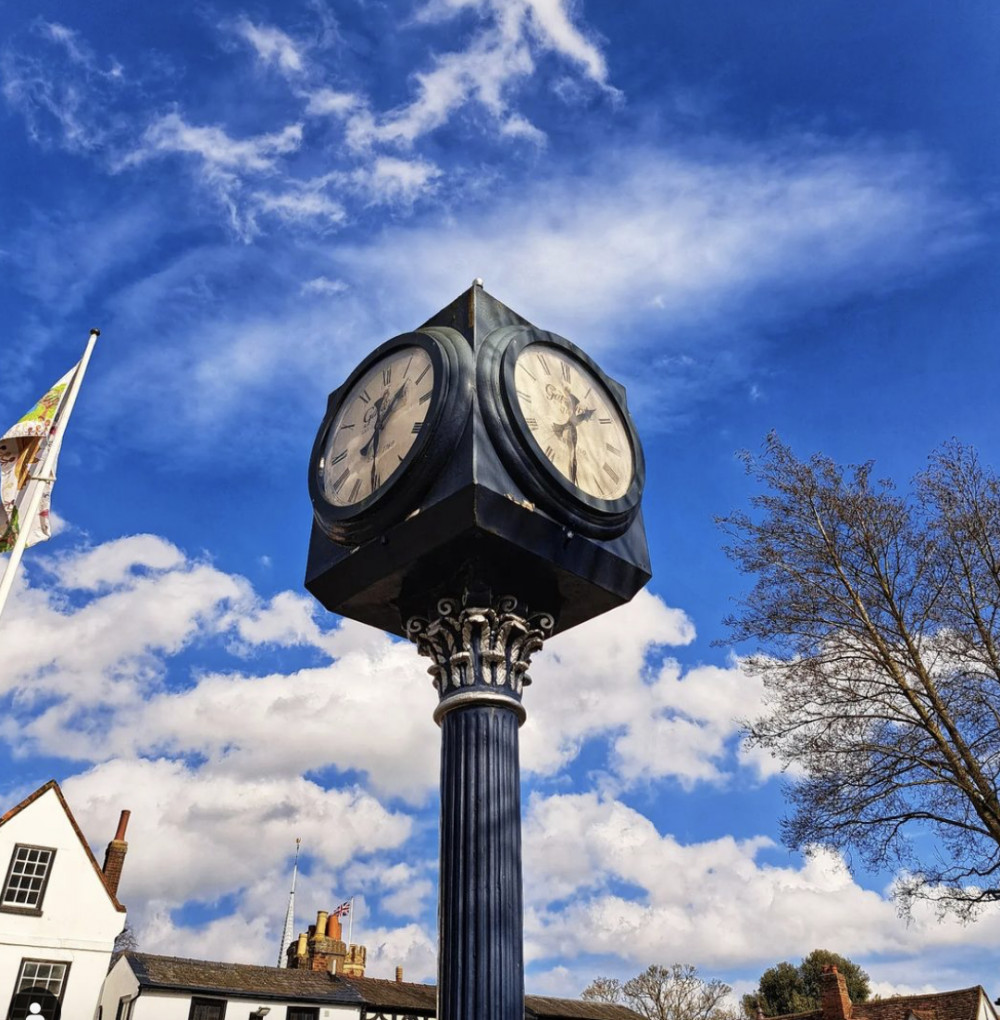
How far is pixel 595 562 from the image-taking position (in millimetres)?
6574

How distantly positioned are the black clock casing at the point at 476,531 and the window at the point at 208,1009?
1997cm

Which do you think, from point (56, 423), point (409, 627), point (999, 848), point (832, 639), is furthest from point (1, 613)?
point (999, 848)

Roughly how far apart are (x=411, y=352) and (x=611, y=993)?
141 ft

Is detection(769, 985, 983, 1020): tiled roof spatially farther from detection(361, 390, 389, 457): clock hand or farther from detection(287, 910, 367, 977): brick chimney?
detection(361, 390, 389, 457): clock hand

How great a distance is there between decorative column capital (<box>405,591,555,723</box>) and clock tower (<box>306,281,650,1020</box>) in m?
0.01

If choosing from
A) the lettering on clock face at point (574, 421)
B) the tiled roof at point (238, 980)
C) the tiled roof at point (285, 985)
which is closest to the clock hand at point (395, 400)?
the lettering on clock face at point (574, 421)

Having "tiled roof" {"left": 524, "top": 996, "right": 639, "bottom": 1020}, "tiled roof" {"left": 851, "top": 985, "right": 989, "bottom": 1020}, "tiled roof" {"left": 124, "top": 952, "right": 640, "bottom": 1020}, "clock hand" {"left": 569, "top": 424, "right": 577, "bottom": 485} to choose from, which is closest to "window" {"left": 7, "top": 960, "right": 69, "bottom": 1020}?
"tiled roof" {"left": 124, "top": 952, "right": 640, "bottom": 1020}

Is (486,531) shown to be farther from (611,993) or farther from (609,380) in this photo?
(611,993)

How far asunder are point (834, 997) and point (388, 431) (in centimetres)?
2808

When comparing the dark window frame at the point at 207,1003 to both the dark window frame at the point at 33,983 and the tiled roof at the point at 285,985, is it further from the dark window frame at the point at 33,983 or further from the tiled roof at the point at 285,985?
the dark window frame at the point at 33,983

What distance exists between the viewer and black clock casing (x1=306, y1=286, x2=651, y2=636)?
6055 millimetres

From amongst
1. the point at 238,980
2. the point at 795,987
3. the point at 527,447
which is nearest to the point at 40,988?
the point at 238,980

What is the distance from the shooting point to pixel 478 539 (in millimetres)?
6027

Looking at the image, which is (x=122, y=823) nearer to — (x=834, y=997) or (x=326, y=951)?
(x=326, y=951)
